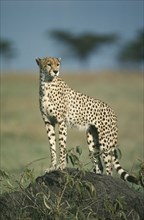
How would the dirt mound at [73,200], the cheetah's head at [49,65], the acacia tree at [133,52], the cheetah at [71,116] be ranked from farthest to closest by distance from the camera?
1. the acacia tree at [133,52]
2. the cheetah at [71,116]
3. the cheetah's head at [49,65]
4. the dirt mound at [73,200]

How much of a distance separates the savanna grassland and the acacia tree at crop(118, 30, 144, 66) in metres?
8.28

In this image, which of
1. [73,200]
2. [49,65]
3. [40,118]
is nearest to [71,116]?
[49,65]

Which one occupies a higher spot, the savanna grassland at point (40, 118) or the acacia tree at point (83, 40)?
the acacia tree at point (83, 40)

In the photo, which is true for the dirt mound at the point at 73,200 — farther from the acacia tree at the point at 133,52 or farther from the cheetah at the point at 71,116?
the acacia tree at the point at 133,52

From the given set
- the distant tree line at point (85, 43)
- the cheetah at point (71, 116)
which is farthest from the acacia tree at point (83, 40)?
the cheetah at point (71, 116)

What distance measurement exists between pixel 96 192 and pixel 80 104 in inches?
72.3

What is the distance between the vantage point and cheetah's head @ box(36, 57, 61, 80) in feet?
21.5

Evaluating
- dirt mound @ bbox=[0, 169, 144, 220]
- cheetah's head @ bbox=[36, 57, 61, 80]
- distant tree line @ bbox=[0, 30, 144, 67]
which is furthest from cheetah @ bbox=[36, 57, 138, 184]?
distant tree line @ bbox=[0, 30, 144, 67]

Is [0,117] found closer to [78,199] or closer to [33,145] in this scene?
[33,145]

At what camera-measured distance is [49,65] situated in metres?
6.59

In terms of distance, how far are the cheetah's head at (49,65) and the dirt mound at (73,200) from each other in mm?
1307

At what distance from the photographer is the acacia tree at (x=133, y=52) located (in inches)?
1417

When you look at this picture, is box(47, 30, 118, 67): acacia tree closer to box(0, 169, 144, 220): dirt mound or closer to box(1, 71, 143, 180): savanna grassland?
box(1, 71, 143, 180): savanna grassland

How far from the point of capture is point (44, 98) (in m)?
6.88
